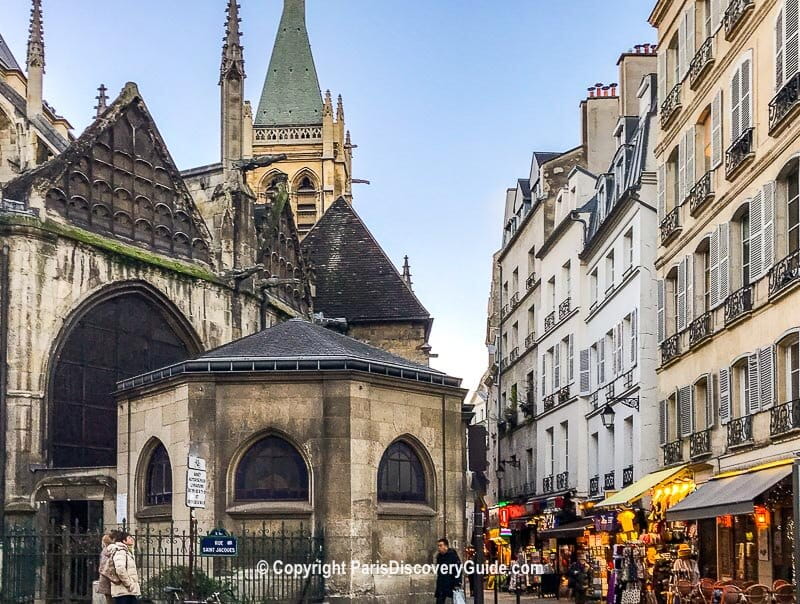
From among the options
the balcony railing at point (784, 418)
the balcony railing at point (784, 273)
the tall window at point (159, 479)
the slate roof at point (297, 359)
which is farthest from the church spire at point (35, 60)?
the balcony railing at point (784, 418)

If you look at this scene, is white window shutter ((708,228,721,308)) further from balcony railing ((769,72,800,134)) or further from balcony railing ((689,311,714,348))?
balcony railing ((769,72,800,134))

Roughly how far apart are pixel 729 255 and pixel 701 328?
2036 mm

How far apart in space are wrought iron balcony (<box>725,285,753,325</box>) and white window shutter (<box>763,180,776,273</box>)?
3.17 feet

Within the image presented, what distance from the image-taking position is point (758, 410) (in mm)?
20188

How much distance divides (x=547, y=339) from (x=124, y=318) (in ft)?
47.2

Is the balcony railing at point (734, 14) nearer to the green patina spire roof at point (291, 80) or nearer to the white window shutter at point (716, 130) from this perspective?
the white window shutter at point (716, 130)

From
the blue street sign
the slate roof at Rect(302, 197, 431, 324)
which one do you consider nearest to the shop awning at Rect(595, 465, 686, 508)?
the blue street sign

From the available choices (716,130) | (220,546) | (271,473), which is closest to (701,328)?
(716,130)

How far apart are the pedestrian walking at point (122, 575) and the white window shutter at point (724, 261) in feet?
33.5

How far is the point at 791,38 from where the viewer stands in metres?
18.6

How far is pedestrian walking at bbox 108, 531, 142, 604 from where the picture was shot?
1653 cm

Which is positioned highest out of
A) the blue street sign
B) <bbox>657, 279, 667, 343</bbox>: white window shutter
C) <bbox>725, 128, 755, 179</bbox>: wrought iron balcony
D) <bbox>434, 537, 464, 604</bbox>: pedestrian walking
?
<bbox>725, 128, 755, 179</bbox>: wrought iron balcony

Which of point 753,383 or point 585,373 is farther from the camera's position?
point 585,373

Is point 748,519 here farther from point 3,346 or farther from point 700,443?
point 3,346
